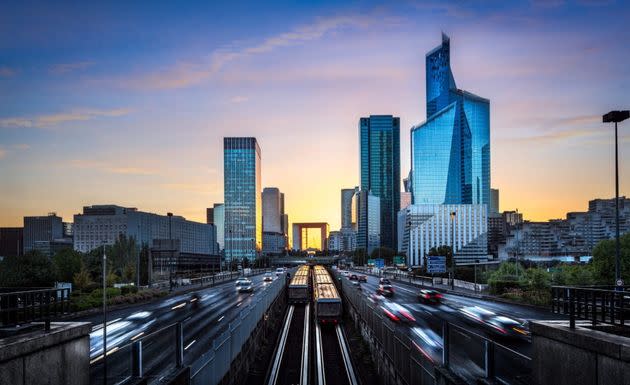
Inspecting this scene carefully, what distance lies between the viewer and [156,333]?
12.2 meters

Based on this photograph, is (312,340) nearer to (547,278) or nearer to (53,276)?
(547,278)

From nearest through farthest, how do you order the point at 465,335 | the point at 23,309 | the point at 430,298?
1. the point at 23,309
2. the point at 465,335
3. the point at 430,298

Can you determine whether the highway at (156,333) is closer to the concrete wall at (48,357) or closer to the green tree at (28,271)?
the concrete wall at (48,357)

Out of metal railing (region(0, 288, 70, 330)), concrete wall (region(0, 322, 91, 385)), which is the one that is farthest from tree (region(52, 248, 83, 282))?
metal railing (region(0, 288, 70, 330))

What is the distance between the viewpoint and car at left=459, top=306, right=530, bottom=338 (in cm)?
2939

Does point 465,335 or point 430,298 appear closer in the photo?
point 465,335

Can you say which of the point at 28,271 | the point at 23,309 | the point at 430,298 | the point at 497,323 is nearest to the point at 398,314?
the point at 497,323

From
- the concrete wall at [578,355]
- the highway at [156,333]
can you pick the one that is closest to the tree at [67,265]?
the highway at [156,333]

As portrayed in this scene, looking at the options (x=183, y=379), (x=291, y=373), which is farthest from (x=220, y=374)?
(x=291, y=373)

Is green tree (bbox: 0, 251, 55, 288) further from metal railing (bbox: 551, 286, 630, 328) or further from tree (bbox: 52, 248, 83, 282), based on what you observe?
metal railing (bbox: 551, 286, 630, 328)

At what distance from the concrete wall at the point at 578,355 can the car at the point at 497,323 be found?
17964 mm

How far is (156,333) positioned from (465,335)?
27.5 ft

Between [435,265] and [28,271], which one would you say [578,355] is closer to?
[28,271]

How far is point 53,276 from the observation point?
6347 cm
